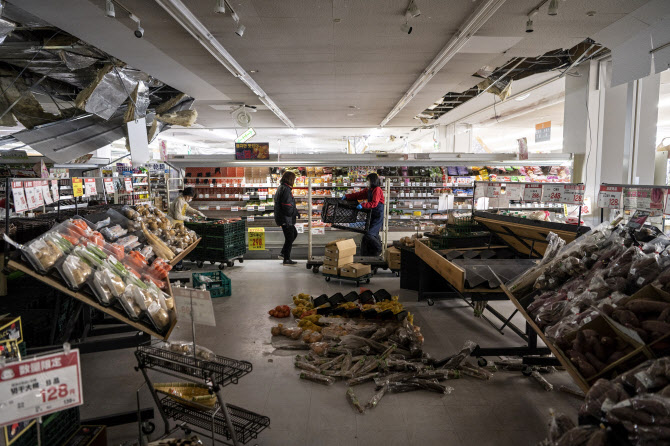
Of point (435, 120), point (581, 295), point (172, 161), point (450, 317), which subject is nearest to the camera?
point (581, 295)

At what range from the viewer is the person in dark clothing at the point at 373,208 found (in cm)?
769

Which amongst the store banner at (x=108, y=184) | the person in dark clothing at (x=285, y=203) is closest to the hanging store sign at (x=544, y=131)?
the person in dark clothing at (x=285, y=203)

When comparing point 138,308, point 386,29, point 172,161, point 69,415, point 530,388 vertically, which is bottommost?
point 530,388

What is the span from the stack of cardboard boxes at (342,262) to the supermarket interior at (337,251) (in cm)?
4

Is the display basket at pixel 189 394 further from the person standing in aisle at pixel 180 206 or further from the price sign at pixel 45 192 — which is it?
the person standing in aisle at pixel 180 206

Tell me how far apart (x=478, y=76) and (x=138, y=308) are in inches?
272

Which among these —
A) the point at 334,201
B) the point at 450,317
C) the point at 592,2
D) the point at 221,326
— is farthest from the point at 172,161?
the point at 592,2

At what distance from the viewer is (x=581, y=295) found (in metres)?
2.71

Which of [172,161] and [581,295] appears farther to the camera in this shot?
[172,161]

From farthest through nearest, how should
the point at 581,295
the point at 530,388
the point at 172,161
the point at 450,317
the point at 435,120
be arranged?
1. the point at 435,120
2. the point at 172,161
3. the point at 450,317
4. the point at 530,388
5. the point at 581,295

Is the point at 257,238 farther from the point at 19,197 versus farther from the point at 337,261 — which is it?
the point at 19,197

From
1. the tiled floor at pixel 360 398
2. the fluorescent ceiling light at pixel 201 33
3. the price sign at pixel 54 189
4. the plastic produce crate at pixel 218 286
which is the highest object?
the fluorescent ceiling light at pixel 201 33

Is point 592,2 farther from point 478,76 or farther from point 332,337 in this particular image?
point 332,337

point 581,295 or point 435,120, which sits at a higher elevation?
point 435,120
